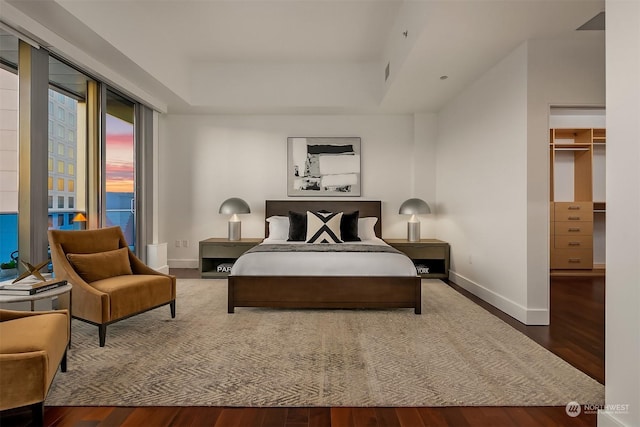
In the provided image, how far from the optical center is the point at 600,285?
4965 millimetres

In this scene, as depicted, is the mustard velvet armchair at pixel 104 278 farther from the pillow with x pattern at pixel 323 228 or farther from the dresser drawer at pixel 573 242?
the dresser drawer at pixel 573 242

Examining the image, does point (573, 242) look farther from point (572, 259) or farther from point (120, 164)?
point (120, 164)

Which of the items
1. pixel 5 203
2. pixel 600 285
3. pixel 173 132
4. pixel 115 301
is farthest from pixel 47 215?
pixel 600 285

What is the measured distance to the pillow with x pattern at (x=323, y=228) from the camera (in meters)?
4.77

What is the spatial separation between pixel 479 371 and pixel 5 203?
3773 millimetres

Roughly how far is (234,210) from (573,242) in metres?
5.00

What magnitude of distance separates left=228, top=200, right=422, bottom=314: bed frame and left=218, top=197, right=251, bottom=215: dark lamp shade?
1980 millimetres

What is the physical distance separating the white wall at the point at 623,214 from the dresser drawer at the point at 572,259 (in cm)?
452

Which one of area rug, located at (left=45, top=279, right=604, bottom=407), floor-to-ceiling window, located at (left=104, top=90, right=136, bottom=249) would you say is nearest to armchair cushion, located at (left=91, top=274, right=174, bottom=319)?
area rug, located at (left=45, top=279, right=604, bottom=407)

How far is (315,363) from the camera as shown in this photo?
2.43m

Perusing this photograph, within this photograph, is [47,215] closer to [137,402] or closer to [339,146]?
[137,402]

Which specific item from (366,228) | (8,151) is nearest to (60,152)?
(8,151)

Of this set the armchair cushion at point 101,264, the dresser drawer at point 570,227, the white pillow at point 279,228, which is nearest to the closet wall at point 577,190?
the dresser drawer at point 570,227

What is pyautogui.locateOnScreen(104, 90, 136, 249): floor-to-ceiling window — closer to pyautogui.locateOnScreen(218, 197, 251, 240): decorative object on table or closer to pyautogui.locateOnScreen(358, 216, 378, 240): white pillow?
pyautogui.locateOnScreen(218, 197, 251, 240): decorative object on table
